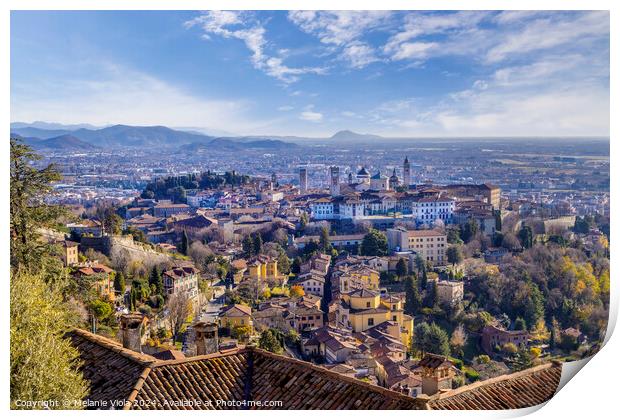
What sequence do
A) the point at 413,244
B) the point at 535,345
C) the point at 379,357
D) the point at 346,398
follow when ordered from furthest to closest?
the point at 413,244, the point at 535,345, the point at 379,357, the point at 346,398

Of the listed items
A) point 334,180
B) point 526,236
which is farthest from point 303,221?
point 526,236

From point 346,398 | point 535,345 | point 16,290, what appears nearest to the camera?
point 346,398

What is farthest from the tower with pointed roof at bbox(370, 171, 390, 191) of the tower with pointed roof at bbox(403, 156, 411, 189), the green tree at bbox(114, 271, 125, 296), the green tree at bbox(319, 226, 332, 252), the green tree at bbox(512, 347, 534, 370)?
the green tree at bbox(114, 271, 125, 296)

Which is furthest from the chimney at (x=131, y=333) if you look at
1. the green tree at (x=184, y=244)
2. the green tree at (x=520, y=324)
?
the green tree at (x=520, y=324)

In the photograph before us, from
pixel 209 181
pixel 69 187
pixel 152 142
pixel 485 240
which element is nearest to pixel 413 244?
pixel 485 240

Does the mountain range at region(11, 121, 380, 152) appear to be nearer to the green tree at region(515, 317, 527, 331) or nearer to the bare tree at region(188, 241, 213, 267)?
the bare tree at region(188, 241, 213, 267)

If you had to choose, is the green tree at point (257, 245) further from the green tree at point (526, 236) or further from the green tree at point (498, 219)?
the green tree at point (526, 236)
